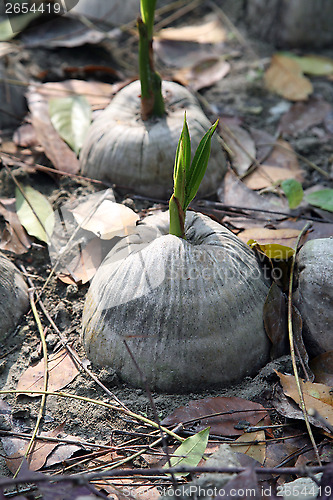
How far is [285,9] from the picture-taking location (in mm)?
4129

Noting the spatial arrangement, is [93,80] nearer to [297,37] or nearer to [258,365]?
[297,37]

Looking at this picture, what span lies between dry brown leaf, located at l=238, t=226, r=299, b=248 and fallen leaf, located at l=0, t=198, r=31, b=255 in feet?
3.49

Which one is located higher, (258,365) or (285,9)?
(285,9)

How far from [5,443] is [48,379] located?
295 mm

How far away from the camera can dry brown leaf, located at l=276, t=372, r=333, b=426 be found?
6.12ft

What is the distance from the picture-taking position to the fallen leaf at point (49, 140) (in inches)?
117

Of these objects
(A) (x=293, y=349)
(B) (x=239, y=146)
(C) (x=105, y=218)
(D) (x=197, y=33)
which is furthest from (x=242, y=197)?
(D) (x=197, y=33)

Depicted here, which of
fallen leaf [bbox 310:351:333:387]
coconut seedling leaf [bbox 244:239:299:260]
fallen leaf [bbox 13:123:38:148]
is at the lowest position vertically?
fallen leaf [bbox 310:351:333:387]

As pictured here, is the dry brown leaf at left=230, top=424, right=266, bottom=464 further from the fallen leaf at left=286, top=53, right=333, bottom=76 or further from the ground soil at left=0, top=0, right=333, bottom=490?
the fallen leaf at left=286, top=53, right=333, bottom=76

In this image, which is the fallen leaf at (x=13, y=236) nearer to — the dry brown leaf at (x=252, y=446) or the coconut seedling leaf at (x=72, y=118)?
the coconut seedling leaf at (x=72, y=118)

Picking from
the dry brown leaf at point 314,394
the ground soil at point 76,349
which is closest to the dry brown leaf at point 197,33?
the ground soil at point 76,349

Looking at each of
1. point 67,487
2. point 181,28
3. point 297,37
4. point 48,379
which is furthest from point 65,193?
point 297,37

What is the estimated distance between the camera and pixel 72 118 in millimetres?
3182

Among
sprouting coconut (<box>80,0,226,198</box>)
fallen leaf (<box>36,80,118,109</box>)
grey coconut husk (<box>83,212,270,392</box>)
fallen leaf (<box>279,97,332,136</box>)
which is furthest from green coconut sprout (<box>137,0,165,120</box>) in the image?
fallen leaf (<box>279,97,332,136</box>)
